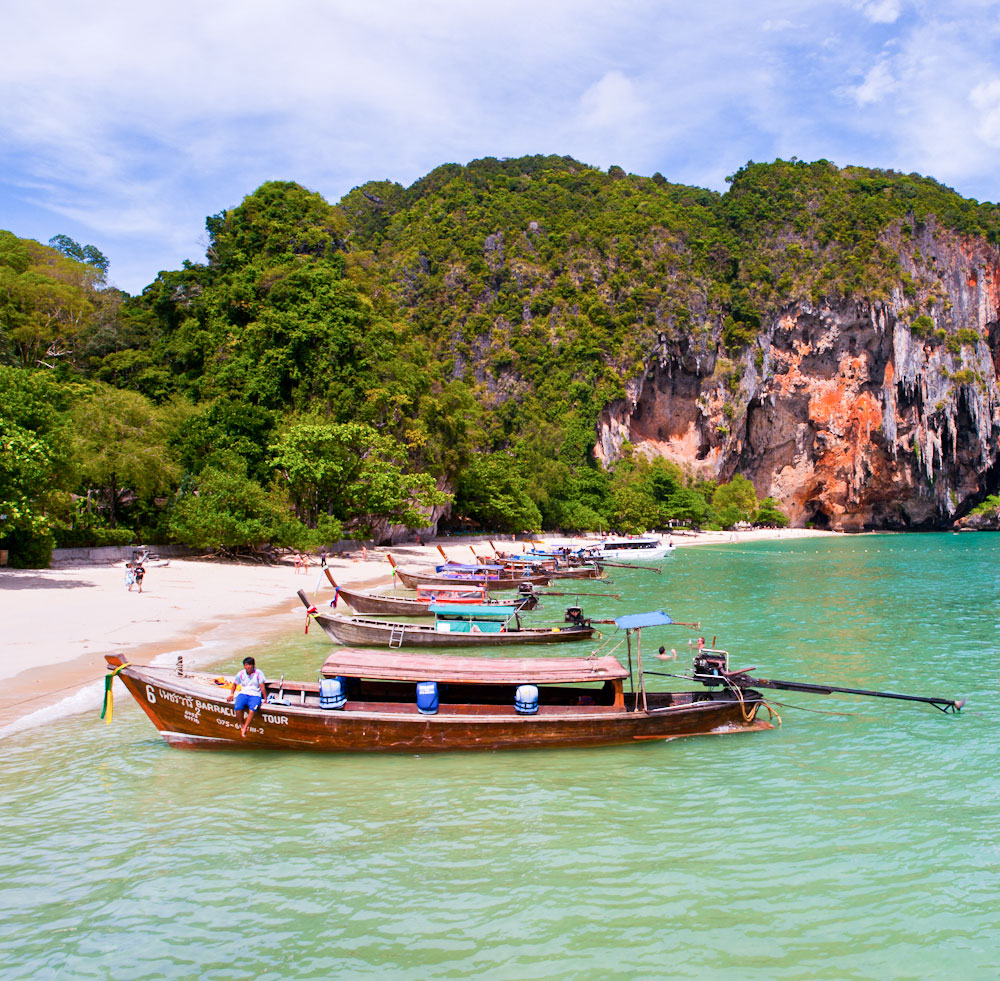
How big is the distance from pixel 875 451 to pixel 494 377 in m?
48.4

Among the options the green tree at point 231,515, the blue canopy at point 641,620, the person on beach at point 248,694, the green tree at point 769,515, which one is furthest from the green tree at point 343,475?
the green tree at point 769,515

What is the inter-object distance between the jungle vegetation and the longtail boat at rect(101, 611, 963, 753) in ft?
51.7

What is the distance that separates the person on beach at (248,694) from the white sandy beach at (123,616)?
3.62 meters

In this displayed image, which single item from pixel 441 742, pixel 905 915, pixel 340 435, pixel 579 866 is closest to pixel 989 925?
pixel 905 915

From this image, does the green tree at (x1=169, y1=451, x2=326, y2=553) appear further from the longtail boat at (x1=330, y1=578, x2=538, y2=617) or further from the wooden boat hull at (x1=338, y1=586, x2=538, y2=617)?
the wooden boat hull at (x1=338, y1=586, x2=538, y2=617)

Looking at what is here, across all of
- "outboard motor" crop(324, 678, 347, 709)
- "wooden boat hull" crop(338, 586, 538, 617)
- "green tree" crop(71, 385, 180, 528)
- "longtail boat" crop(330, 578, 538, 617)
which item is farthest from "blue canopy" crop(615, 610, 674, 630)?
"green tree" crop(71, 385, 180, 528)

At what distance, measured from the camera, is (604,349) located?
87.2 m

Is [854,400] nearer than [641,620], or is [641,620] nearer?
[641,620]

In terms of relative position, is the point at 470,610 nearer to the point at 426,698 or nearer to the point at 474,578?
the point at 474,578

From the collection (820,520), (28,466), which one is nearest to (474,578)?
(28,466)

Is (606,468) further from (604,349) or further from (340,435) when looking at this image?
(340,435)

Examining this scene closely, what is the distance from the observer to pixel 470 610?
72.6 ft

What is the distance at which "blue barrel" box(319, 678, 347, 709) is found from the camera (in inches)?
420

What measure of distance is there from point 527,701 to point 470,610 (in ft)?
36.7
